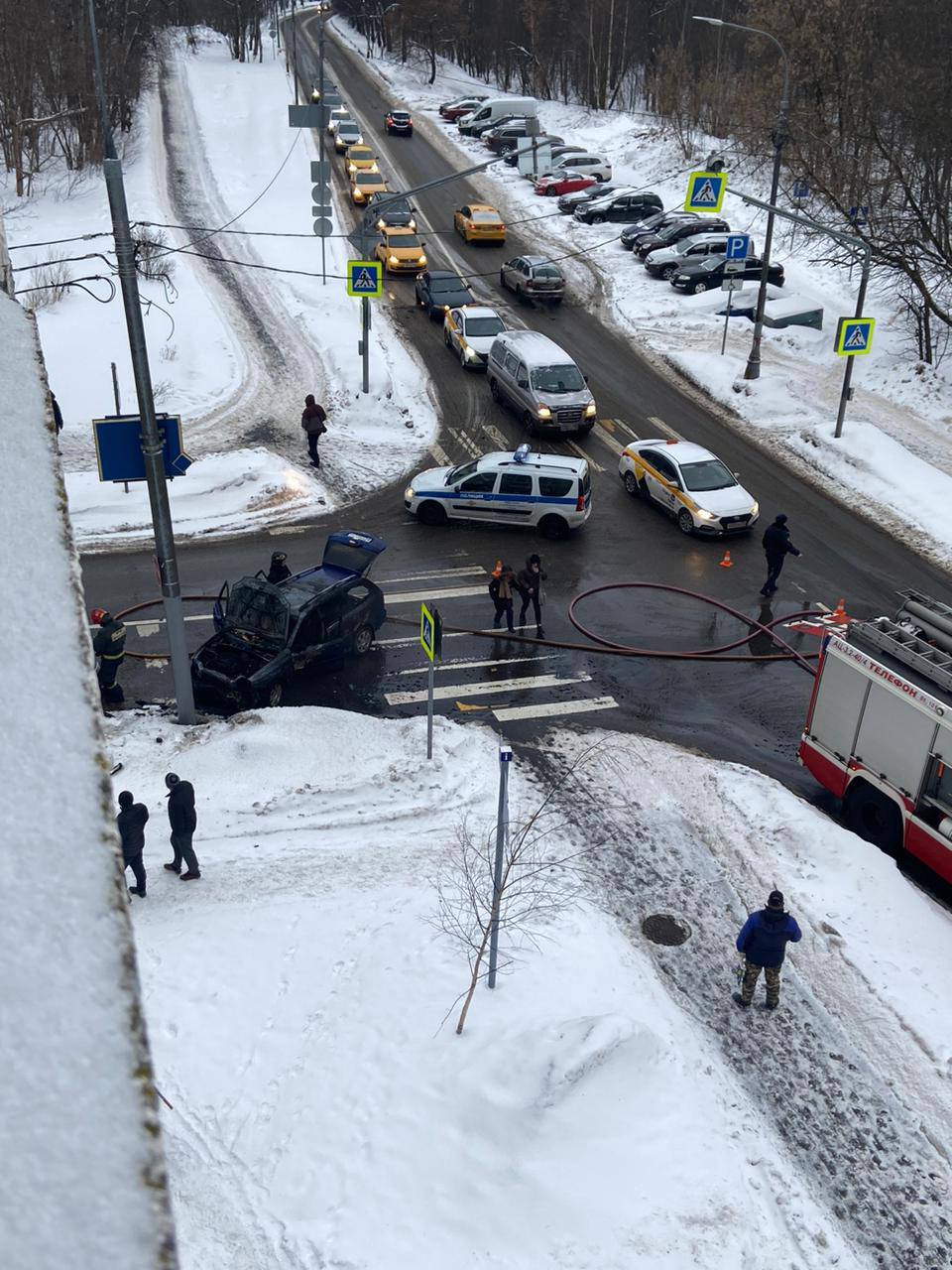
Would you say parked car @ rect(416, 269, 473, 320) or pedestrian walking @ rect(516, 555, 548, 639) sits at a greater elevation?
parked car @ rect(416, 269, 473, 320)

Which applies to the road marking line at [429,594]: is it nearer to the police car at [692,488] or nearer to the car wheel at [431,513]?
the car wheel at [431,513]

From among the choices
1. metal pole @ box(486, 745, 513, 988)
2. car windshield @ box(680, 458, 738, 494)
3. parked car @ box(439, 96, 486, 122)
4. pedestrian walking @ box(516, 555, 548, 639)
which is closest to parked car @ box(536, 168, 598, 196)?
parked car @ box(439, 96, 486, 122)

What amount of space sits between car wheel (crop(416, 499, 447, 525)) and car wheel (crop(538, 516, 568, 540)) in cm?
197

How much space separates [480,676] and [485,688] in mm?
375

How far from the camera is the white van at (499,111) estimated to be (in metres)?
58.5

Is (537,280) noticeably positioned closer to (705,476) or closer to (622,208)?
(622,208)

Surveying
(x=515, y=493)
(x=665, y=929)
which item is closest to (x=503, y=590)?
(x=515, y=493)

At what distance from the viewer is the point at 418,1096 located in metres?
8.91

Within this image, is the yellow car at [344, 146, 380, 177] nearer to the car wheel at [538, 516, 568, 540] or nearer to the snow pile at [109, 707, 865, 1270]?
the car wheel at [538, 516, 568, 540]

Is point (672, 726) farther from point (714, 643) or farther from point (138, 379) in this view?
point (138, 379)

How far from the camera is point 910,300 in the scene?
31547 mm

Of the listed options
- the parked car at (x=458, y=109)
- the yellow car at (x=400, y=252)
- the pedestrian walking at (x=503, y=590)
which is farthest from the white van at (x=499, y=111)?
the pedestrian walking at (x=503, y=590)

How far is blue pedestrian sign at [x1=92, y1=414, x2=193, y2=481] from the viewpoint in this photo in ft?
44.9

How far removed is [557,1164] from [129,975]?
255 inches
